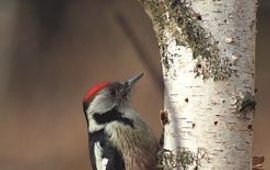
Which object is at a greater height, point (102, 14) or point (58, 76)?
point (102, 14)

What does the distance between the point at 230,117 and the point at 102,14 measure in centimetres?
328

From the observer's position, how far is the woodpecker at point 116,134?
8.19ft

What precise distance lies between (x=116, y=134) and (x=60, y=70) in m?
2.64

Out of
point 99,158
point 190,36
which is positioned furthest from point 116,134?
point 190,36

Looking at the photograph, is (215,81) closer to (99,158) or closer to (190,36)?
(190,36)

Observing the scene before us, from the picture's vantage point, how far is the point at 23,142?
5.08 m

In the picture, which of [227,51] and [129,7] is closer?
[227,51]

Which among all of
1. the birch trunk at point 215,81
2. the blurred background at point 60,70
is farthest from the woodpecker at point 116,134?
the blurred background at point 60,70

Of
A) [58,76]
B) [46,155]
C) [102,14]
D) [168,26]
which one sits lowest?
[46,155]

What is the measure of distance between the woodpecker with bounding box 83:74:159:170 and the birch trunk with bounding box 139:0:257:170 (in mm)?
575

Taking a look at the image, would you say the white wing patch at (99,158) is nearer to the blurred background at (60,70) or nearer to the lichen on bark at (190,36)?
the lichen on bark at (190,36)

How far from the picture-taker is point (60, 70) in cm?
514

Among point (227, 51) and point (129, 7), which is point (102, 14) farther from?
point (227, 51)

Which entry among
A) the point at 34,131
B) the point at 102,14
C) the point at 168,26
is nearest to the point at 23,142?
the point at 34,131
